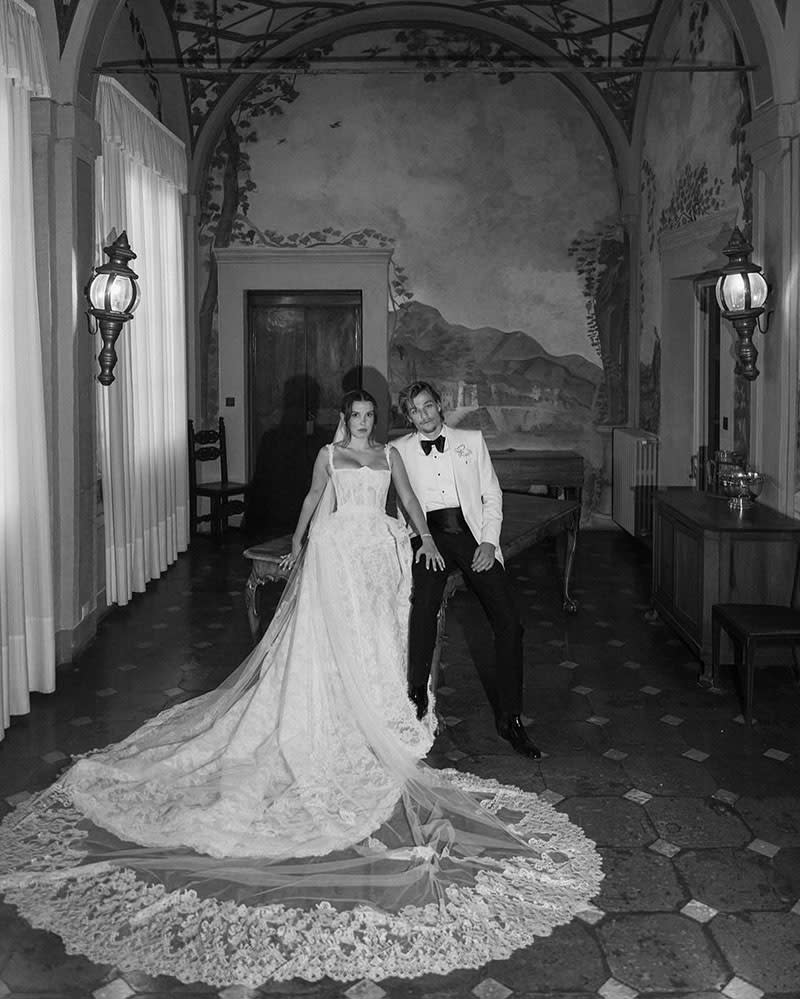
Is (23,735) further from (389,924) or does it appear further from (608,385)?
(608,385)

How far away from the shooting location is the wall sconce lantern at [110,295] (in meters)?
7.02

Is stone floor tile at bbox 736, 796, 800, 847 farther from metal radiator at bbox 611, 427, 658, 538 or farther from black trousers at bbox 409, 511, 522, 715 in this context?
metal radiator at bbox 611, 427, 658, 538

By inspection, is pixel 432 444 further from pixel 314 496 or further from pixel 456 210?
pixel 456 210

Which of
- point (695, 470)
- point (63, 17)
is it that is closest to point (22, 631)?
point (63, 17)

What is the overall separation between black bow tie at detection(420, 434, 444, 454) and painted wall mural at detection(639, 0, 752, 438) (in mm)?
3139

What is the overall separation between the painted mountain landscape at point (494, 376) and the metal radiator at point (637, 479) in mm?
836

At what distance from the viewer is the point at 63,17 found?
6.67m

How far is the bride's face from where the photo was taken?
518 centimetres

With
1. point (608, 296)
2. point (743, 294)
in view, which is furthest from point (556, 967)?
point (608, 296)

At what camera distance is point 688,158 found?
952 cm

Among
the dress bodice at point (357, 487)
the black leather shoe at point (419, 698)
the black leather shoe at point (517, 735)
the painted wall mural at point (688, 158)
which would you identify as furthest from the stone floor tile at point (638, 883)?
the painted wall mural at point (688, 158)

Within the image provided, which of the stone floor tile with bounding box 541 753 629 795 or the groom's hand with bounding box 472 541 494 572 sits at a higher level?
the groom's hand with bounding box 472 541 494 572

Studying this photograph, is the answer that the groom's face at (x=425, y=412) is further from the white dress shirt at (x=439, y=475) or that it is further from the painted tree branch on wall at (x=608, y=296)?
the painted tree branch on wall at (x=608, y=296)

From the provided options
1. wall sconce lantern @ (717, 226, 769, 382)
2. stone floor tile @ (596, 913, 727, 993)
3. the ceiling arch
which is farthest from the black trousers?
the ceiling arch
